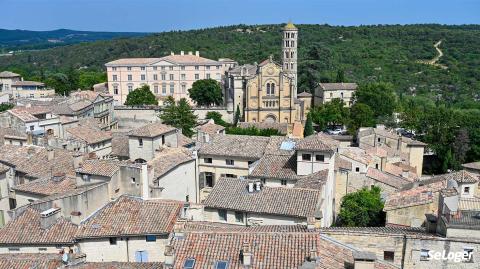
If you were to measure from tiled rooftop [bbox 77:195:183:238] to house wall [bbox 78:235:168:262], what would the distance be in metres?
0.45

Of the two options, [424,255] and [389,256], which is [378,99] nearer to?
[389,256]

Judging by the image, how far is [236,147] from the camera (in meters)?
49.0

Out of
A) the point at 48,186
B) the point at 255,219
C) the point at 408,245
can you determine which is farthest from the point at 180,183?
the point at 408,245

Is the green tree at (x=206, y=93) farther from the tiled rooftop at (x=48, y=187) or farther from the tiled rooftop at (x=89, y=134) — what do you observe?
the tiled rooftop at (x=48, y=187)

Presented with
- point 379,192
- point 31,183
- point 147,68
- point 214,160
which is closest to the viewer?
point 31,183

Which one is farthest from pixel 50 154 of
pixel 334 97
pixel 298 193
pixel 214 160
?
pixel 334 97

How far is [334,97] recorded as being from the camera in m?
114

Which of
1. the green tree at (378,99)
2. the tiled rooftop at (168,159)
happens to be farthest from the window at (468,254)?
the green tree at (378,99)

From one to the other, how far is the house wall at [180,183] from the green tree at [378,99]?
67.1 m

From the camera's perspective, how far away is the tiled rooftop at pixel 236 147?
156ft

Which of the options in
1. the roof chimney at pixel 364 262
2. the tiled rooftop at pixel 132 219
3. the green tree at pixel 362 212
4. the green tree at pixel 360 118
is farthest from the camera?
the green tree at pixel 360 118

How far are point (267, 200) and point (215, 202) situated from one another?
3.83 meters

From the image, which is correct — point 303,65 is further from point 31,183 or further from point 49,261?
point 49,261

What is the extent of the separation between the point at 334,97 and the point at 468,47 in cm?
9636
